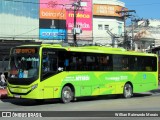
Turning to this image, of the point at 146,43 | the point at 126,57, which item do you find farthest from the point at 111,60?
the point at 146,43

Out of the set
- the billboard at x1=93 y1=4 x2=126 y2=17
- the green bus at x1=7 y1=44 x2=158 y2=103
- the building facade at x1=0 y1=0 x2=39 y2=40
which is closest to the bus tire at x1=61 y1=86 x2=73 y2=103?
the green bus at x1=7 y1=44 x2=158 y2=103

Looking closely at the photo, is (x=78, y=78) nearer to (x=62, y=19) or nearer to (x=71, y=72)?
(x=71, y=72)

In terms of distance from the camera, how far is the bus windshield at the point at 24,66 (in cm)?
1950

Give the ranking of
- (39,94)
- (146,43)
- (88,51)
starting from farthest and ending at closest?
(146,43) → (88,51) → (39,94)

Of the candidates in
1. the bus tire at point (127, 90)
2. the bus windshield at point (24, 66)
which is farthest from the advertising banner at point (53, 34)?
the bus windshield at point (24, 66)

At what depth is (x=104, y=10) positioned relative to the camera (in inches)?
2456

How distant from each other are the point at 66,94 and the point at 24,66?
9.08 ft

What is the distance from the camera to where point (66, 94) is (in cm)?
2102

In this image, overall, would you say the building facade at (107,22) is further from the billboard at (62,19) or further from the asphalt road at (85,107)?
the asphalt road at (85,107)

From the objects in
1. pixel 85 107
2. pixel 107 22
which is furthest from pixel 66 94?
pixel 107 22

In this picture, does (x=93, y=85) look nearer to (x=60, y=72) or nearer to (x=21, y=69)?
(x=60, y=72)

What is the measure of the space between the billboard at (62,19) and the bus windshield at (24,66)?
2965cm

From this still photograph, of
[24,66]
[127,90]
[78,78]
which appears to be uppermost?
[24,66]

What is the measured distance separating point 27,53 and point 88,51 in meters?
4.11
